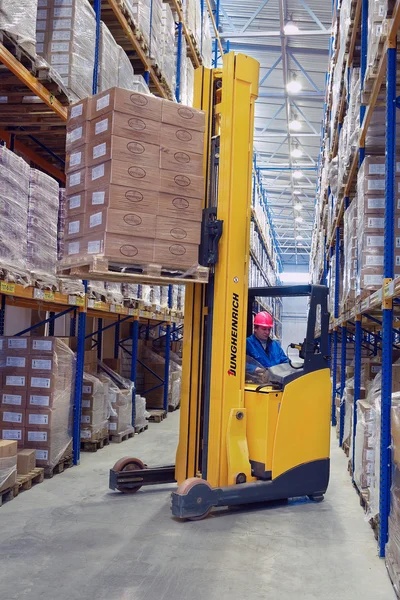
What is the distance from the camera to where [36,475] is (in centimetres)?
545

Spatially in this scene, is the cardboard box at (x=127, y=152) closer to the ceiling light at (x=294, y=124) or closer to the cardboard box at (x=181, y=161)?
the cardboard box at (x=181, y=161)

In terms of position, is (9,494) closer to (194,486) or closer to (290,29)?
(194,486)

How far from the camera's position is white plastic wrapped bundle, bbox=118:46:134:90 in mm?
6992

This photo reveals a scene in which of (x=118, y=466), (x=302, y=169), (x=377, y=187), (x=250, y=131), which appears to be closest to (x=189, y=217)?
(x=250, y=131)

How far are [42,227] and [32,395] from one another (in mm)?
1594

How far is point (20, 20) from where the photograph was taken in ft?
15.1

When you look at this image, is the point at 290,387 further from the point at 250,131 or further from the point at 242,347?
the point at 250,131

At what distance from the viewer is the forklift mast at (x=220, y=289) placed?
185 inches

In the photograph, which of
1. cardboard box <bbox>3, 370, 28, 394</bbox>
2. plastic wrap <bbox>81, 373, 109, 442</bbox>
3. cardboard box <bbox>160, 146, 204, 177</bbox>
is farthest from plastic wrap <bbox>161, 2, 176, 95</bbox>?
cardboard box <bbox>3, 370, 28, 394</bbox>

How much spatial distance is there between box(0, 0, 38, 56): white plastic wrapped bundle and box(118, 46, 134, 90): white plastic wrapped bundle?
226 centimetres

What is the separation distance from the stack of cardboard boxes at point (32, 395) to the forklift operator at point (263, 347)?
1910mm

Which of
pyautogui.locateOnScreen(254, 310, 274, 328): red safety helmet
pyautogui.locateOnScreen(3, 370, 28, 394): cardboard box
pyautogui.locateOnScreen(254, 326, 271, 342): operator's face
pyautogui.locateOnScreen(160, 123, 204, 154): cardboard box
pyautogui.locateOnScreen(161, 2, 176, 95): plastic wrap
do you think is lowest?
pyautogui.locateOnScreen(3, 370, 28, 394): cardboard box

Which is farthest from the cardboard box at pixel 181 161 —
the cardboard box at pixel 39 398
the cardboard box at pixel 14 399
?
the cardboard box at pixel 14 399

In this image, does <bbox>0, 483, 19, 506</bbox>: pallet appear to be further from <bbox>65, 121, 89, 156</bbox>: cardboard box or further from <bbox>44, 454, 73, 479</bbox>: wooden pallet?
<bbox>65, 121, 89, 156</bbox>: cardboard box
